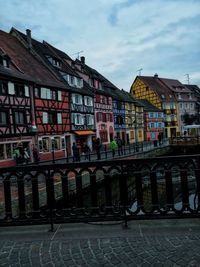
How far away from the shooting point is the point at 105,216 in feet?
14.9

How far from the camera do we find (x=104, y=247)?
370cm

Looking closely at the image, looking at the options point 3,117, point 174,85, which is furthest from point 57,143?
point 174,85

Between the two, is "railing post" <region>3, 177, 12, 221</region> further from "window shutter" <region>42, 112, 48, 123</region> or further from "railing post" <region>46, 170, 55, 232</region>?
"window shutter" <region>42, 112, 48, 123</region>

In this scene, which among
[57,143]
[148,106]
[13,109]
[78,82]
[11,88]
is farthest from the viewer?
[148,106]

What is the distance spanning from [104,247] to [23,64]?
26694 mm

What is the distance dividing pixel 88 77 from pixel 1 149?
21.4 metres

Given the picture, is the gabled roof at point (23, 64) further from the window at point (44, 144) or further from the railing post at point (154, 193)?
the railing post at point (154, 193)

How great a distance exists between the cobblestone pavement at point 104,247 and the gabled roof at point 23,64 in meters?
21.5

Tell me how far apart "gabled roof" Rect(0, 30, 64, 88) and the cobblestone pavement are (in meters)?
21.5

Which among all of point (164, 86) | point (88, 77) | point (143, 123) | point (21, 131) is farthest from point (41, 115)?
point (164, 86)

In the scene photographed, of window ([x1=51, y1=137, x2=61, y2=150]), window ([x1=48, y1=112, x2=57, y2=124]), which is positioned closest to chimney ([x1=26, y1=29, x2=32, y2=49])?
window ([x1=48, y1=112, x2=57, y2=124])

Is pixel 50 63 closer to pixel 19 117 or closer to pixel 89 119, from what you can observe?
pixel 89 119

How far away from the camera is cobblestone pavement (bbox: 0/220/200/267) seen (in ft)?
10.8

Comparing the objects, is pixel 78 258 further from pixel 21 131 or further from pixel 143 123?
pixel 143 123
